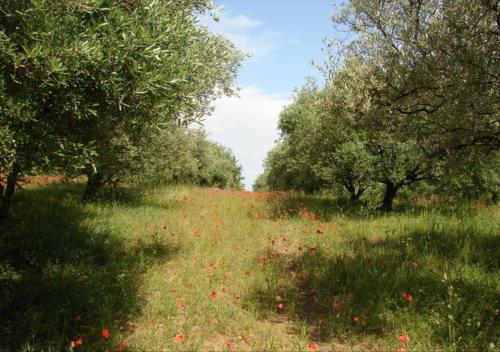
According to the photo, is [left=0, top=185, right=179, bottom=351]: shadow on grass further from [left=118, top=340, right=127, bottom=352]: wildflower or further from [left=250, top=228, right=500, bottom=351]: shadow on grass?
[left=250, top=228, right=500, bottom=351]: shadow on grass

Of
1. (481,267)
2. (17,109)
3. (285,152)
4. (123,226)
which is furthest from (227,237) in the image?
(285,152)

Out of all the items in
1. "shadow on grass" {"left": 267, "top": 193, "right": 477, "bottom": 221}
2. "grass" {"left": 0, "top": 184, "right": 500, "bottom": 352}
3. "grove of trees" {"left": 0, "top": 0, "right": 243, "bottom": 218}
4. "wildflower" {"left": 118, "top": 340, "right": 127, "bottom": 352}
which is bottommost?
"wildflower" {"left": 118, "top": 340, "right": 127, "bottom": 352}

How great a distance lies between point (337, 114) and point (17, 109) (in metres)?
9.59

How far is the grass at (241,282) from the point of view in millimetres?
6188

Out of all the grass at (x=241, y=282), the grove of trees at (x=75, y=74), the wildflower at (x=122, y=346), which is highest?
the grove of trees at (x=75, y=74)

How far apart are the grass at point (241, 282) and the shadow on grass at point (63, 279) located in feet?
0.11

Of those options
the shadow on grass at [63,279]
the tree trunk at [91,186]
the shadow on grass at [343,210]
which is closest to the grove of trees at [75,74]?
the shadow on grass at [63,279]

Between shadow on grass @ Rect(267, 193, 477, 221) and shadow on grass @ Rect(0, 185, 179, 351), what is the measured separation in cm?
701

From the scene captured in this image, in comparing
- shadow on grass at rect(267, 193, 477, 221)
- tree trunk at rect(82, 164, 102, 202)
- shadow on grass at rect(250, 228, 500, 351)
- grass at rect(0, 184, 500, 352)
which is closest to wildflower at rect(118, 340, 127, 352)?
grass at rect(0, 184, 500, 352)

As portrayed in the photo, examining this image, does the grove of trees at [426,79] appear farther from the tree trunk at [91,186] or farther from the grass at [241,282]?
the tree trunk at [91,186]

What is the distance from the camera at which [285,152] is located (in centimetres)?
3228

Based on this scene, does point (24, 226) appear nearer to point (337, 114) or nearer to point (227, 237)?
point (227, 237)

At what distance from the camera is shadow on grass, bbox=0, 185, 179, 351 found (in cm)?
618

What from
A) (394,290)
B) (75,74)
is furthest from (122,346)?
(394,290)
